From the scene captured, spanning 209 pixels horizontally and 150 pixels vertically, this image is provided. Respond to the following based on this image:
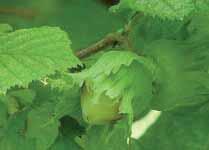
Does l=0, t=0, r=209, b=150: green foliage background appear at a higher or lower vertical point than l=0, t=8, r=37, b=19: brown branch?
higher

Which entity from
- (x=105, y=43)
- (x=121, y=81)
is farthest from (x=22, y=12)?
(x=121, y=81)

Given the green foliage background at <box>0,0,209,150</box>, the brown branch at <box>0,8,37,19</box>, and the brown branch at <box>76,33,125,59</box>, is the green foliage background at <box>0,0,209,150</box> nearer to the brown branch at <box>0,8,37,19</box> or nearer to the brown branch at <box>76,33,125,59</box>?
the brown branch at <box>76,33,125,59</box>

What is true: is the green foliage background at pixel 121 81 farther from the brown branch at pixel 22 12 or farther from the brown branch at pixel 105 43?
the brown branch at pixel 22 12

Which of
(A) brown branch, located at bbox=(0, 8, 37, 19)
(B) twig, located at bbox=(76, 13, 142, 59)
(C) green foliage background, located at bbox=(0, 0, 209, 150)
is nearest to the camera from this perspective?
(C) green foliage background, located at bbox=(0, 0, 209, 150)

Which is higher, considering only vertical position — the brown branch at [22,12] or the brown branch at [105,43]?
the brown branch at [105,43]

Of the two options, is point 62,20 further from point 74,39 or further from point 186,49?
point 186,49

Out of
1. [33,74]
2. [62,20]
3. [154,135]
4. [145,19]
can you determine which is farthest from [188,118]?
[62,20]

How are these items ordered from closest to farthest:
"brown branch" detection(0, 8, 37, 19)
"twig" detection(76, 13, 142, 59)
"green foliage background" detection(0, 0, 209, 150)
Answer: "green foliage background" detection(0, 0, 209, 150), "twig" detection(76, 13, 142, 59), "brown branch" detection(0, 8, 37, 19)

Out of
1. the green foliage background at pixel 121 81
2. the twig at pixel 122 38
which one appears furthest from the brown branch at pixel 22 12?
the twig at pixel 122 38

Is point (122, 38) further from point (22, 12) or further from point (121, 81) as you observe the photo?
point (22, 12)

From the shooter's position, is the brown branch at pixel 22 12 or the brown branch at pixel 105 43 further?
the brown branch at pixel 22 12

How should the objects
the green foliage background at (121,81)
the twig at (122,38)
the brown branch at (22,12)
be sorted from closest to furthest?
the green foliage background at (121,81), the twig at (122,38), the brown branch at (22,12)

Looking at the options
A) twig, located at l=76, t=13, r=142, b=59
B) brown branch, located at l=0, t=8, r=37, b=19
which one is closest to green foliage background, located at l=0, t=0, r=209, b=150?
twig, located at l=76, t=13, r=142, b=59
